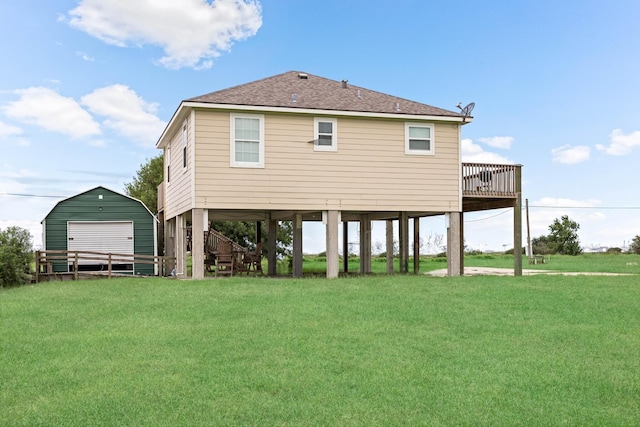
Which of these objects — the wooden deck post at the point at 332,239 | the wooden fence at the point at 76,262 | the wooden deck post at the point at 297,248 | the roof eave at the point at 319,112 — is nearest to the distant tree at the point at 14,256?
the wooden fence at the point at 76,262

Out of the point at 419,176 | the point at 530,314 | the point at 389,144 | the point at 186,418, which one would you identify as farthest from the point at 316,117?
the point at 186,418

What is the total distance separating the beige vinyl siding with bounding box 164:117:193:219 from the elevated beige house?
0.12ft

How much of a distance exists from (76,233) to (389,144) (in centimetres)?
1256

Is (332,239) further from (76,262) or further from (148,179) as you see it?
(148,179)

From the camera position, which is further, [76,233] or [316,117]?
[76,233]

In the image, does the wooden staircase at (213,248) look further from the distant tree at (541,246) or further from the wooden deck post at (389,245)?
the distant tree at (541,246)

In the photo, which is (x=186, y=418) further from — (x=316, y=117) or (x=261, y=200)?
(x=316, y=117)

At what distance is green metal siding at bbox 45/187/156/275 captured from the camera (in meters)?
24.5

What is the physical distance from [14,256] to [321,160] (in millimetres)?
10093

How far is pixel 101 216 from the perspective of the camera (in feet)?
81.7

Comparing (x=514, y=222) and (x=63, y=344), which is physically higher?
(x=514, y=222)

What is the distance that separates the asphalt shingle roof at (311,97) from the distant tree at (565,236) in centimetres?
3322

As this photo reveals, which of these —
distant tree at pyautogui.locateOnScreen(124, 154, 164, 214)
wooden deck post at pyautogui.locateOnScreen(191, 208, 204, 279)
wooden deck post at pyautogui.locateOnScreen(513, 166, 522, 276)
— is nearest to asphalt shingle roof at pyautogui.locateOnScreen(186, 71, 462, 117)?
wooden deck post at pyautogui.locateOnScreen(513, 166, 522, 276)

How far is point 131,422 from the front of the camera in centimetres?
661
